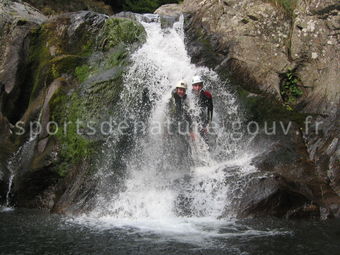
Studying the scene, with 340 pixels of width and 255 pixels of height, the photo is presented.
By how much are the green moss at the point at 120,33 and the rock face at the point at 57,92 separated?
3 centimetres

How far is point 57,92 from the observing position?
9.41 meters

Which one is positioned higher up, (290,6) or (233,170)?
(290,6)

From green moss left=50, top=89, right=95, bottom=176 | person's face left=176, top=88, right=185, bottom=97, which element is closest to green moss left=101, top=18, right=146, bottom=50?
green moss left=50, top=89, right=95, bottom=176

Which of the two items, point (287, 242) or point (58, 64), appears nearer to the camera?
point (287, 242)

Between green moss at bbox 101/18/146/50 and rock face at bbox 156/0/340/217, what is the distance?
154 cm

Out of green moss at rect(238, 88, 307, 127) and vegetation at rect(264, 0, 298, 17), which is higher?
vegetation at rect(264, 0, 298, 17)

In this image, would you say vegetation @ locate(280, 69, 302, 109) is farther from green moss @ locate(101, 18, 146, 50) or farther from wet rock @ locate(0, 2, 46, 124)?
wet rock @ locate(0, 2, 46, 124)

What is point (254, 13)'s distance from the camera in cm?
1134

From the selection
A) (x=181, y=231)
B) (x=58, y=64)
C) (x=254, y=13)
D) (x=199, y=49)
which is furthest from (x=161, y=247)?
(x=254, y=13)

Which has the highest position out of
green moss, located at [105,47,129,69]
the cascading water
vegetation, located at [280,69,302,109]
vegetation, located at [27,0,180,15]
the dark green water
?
vegetation, located at [27,0,180,15]

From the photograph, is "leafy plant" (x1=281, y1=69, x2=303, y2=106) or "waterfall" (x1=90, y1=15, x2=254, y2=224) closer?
"waterfall" (x1=90, y1=15, x2=254, y2=224)

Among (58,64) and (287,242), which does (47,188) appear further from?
(287,242)

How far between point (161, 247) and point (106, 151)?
3.52 m

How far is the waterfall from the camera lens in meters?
7.45
